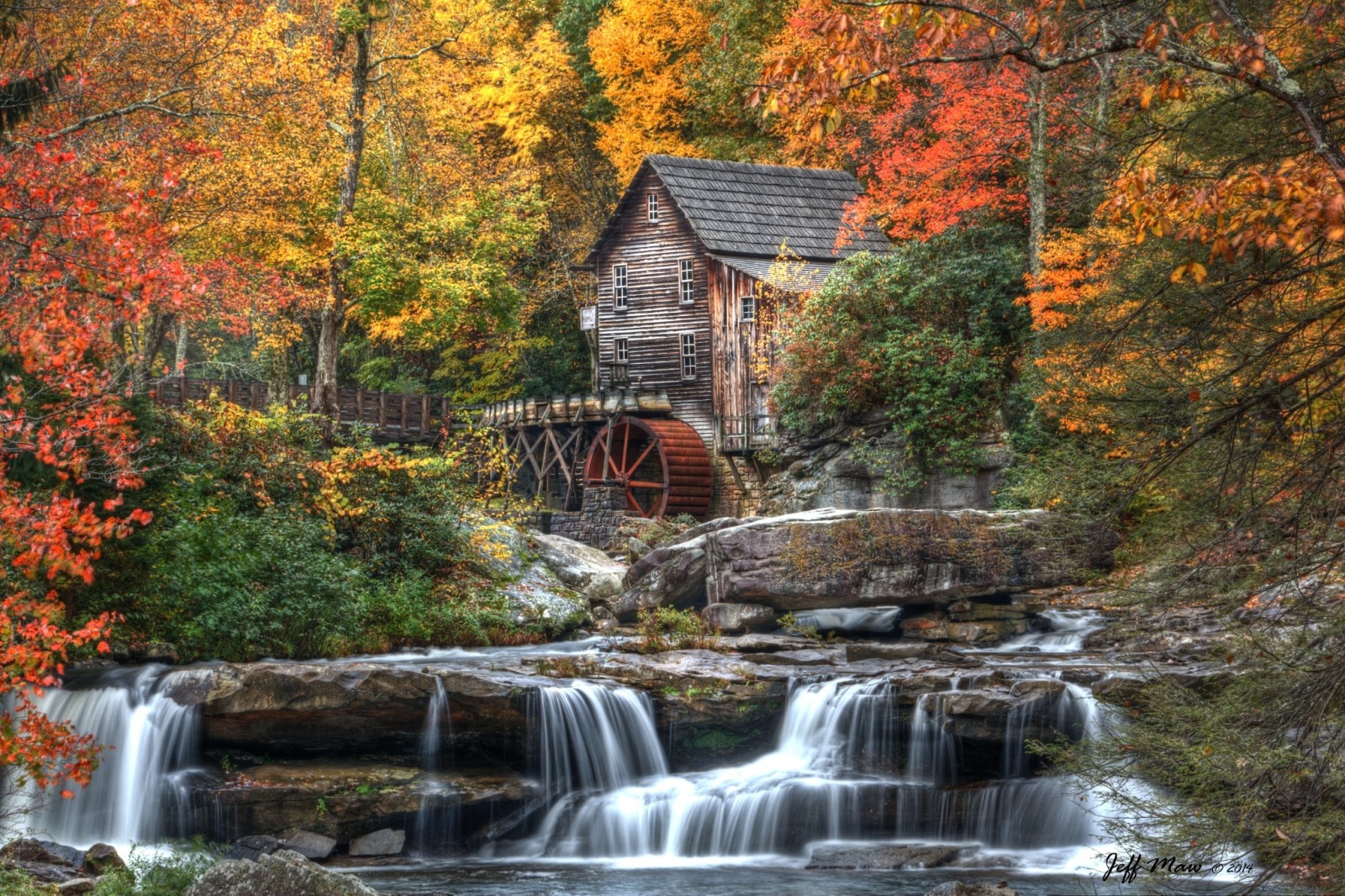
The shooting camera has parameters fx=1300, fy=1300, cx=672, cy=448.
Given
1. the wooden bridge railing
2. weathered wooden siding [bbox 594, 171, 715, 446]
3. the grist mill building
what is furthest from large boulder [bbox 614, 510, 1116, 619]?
the wooden bridge railing

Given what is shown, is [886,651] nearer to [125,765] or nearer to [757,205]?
[125,765]

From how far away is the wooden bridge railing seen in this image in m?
38.5

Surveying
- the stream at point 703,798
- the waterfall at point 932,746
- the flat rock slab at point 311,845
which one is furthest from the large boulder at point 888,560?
the flat rock slab at point 311,845

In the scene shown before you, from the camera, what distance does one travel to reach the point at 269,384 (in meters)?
39.0

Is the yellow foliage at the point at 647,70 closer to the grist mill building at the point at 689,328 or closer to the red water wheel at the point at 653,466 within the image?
the grist mill building at the point at 689,328

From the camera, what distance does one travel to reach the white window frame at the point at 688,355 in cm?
3425

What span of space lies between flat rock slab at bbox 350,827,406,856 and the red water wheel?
63.9 ft

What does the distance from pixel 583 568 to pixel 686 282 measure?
40.4 ft

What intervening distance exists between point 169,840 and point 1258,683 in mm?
9207

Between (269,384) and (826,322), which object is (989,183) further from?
(269,384)

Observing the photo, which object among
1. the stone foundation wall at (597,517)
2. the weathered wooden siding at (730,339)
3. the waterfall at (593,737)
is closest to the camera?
the waterfall at (593,737)

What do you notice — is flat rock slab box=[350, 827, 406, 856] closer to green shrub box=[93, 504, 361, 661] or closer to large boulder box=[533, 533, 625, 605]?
green shrub box=[93, 504, 361, 661]

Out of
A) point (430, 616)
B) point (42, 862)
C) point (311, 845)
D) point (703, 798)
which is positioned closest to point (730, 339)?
point (430, 616)

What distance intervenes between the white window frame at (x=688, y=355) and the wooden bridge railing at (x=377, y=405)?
698 centimetres
